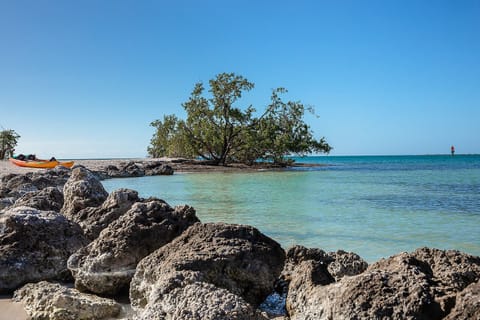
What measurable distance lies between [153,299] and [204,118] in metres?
32.9

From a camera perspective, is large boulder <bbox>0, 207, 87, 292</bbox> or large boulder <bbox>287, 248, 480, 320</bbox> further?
large boulder <bbox>0, 207, 87, 292</bbox>

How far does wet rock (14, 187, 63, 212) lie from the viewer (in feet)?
25.1

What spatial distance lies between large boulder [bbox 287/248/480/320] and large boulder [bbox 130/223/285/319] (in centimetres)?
57

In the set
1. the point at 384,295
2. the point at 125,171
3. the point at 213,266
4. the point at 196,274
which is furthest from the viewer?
the point at 125,171

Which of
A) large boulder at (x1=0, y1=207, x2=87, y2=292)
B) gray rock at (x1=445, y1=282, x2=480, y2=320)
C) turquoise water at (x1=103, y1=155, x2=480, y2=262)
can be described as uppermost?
gray rock at (x1=445, y1=282, x2=480, y2=320)

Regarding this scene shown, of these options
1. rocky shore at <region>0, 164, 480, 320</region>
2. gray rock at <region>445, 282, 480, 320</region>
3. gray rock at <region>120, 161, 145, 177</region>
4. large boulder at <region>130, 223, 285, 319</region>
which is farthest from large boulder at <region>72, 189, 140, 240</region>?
gray rock at <region>120, 161, 145, 177</region>

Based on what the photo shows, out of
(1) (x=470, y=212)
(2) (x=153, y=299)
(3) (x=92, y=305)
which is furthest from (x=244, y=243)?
(1) (x=470, y=212)

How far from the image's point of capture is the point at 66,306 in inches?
155

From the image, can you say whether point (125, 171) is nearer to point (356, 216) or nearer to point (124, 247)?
point (356, 216)

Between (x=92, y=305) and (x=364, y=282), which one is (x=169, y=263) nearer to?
(x=92, y=305)

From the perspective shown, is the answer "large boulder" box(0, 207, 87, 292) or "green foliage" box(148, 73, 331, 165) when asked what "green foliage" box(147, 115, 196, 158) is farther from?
"large boulder" box(0, 207, 87, 292)

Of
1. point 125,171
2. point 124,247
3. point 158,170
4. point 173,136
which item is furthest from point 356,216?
point 173,136

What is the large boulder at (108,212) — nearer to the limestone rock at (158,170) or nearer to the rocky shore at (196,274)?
the rocky shore at (196,274)

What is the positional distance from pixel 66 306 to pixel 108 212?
2.41 m
